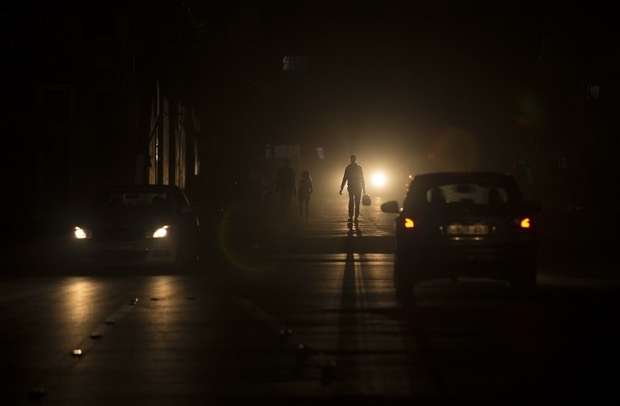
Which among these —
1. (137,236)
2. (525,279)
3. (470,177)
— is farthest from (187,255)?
(525,279)

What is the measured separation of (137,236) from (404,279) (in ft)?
19.9

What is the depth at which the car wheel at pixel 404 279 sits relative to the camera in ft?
55.4

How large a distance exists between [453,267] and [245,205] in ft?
73.2

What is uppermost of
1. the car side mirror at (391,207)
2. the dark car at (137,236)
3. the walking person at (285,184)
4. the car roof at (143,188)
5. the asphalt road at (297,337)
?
the walking person at (285,184)

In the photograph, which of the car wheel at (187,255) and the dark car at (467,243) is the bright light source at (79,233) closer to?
the car wheel at (187,255)

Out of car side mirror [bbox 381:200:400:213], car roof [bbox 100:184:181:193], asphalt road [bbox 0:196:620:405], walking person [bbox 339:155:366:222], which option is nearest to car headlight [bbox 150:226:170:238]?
asphalt road [bbox 0:196:620:405]

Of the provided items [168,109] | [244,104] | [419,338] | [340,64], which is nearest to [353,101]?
[340,64]

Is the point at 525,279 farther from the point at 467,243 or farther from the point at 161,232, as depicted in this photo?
the point at 161,232

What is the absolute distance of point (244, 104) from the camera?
62188 mm

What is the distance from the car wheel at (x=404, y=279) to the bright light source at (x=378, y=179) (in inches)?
3619

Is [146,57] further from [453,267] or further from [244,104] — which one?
[244,104]

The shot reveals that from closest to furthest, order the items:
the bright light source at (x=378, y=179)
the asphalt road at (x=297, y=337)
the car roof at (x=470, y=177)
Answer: the asphalt road at (x=297, y=337) → the car roof at (x=470, y=177) → the bright light source at (x=378, y=179)

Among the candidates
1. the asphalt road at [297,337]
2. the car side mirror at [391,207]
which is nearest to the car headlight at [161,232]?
the asphalt road at [297,337]

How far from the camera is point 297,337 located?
1280 centimetres
